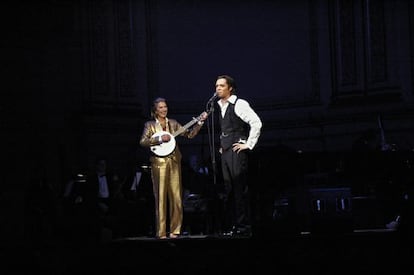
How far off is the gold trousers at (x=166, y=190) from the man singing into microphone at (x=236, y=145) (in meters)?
0.63

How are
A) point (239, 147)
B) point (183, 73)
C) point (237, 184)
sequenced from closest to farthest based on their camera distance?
point (239, 147) < point (237, 184) < point (183, 73)

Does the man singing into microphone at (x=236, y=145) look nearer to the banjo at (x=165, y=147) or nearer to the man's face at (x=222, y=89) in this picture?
the man's face at (x=222, y=89)

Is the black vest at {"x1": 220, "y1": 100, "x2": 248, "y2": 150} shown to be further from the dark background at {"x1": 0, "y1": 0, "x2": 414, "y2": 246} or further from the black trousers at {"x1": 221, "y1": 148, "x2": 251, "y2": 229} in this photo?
the dark background at {"x1": 0, "y1": 0, "x2": 414, "y2": 246}

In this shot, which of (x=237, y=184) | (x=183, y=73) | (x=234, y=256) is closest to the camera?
(x=234, y=256)

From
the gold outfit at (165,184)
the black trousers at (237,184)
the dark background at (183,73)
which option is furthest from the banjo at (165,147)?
the dark background at (183,73)

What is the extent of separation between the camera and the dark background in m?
11.3

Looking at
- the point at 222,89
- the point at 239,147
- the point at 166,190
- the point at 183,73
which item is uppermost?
the point at 183,73

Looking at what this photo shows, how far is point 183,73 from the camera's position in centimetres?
1263

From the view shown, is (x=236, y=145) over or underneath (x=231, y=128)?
underneath

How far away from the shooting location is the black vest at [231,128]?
747 cm

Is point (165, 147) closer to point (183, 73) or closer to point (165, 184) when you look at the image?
point (165, 184)

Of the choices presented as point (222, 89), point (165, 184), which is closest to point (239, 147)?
point (222, 89)

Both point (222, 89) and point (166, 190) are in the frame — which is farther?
point (166, 190)

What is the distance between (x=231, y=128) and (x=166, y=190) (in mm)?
1055
